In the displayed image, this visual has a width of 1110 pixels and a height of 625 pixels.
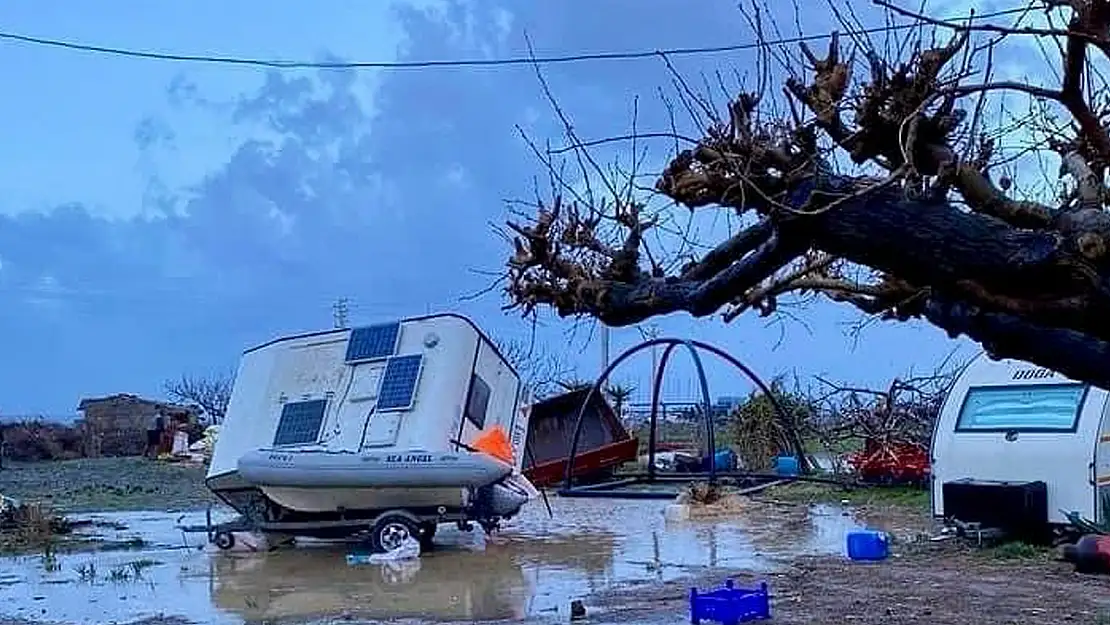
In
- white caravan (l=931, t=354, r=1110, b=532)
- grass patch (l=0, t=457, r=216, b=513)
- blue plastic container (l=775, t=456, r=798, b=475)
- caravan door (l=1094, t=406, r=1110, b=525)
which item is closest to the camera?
caravan door (l=1094, t=406, r=1110, b=525)

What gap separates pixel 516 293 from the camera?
327 inches

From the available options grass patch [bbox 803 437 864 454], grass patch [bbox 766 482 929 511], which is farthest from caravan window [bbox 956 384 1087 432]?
grass patch [bbox 803 437 864 454]

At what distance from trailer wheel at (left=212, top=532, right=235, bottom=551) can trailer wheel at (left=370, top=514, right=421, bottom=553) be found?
1723 mm

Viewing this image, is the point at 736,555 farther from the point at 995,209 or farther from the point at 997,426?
the point at 995,209

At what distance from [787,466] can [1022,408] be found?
8.51m

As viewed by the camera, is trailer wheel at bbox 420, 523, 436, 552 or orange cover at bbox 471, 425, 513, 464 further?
orange cover at bbox 471, 425, 513, 464

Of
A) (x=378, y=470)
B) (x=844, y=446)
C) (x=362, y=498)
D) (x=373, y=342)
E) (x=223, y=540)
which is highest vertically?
(x=373, y=342)

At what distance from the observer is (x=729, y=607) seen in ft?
28.1

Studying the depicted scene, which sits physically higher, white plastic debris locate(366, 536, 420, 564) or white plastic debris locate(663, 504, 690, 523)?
white plastic debris locate(663, 504, 690, 523)

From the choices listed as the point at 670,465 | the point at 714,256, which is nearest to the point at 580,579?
the point at 714,256

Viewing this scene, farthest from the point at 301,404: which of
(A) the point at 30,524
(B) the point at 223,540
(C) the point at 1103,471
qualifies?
(C) the point at 1103,471

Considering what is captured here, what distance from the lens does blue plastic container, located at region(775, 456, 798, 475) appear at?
20.3 metres

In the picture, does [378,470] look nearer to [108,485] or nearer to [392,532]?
[392,532]

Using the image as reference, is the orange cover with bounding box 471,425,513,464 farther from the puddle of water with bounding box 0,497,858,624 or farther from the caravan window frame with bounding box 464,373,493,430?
the puddle of water with bounding box 0,497,858,624
